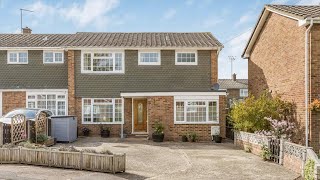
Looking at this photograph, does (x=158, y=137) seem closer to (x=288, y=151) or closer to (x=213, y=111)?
(x=213, y=111)

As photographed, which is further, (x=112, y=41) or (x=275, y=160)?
(x=112, y=41)

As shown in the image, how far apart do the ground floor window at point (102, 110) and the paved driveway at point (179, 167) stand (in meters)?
4.70

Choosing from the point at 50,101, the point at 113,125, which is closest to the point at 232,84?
the point at 113,125

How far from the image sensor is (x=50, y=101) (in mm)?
24281

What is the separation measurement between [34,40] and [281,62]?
16860 mm

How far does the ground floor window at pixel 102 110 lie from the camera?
2388 centimetres

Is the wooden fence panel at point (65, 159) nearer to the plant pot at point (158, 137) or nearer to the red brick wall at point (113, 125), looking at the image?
the plant pot at point (158, 137)

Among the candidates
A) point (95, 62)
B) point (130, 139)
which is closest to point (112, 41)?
point (95, 62)

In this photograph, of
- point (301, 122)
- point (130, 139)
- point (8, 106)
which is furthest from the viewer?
point (8, 106)

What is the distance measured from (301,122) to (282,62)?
3.92 meters

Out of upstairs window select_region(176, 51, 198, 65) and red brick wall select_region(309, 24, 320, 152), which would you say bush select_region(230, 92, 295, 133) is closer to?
red brick wall select_region(309, 24, 320, 152)

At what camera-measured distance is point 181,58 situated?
24.1 m

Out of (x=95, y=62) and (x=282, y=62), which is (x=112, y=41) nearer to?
(x=95, y=62)

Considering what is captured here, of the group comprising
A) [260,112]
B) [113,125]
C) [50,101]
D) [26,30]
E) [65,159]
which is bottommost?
[65,159]
